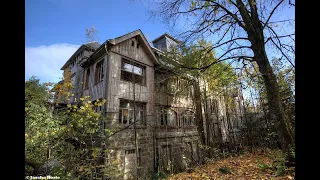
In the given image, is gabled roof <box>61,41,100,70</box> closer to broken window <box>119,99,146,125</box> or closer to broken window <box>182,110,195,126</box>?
broken window <box>119,99,146,125</box>

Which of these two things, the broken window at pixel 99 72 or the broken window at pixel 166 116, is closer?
the broken window at pixel 99 72

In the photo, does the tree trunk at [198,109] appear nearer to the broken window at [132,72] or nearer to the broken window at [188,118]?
the broken window at [188,118]

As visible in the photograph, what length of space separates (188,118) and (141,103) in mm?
5433

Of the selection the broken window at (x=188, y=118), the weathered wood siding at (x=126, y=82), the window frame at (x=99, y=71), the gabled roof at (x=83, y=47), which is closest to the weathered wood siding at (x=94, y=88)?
the window frame at (x=99, y=71)

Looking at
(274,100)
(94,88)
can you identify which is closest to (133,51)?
(94,88)

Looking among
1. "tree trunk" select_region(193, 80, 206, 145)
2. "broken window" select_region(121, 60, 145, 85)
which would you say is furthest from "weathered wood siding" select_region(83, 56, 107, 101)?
"tree trunk" select_region(193, 80, 206, 145)

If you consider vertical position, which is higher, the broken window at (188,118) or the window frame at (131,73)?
the window frame at (131,73)

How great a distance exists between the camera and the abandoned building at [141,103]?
10.2 m

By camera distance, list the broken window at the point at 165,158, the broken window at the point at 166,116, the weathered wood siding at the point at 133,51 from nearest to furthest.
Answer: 1. the broken window at the point at 165,158
2. the weathered wood siding at the point at 133,51
3. the broken window at the point at 166,116

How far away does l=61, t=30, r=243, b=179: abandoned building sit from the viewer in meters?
10.2
